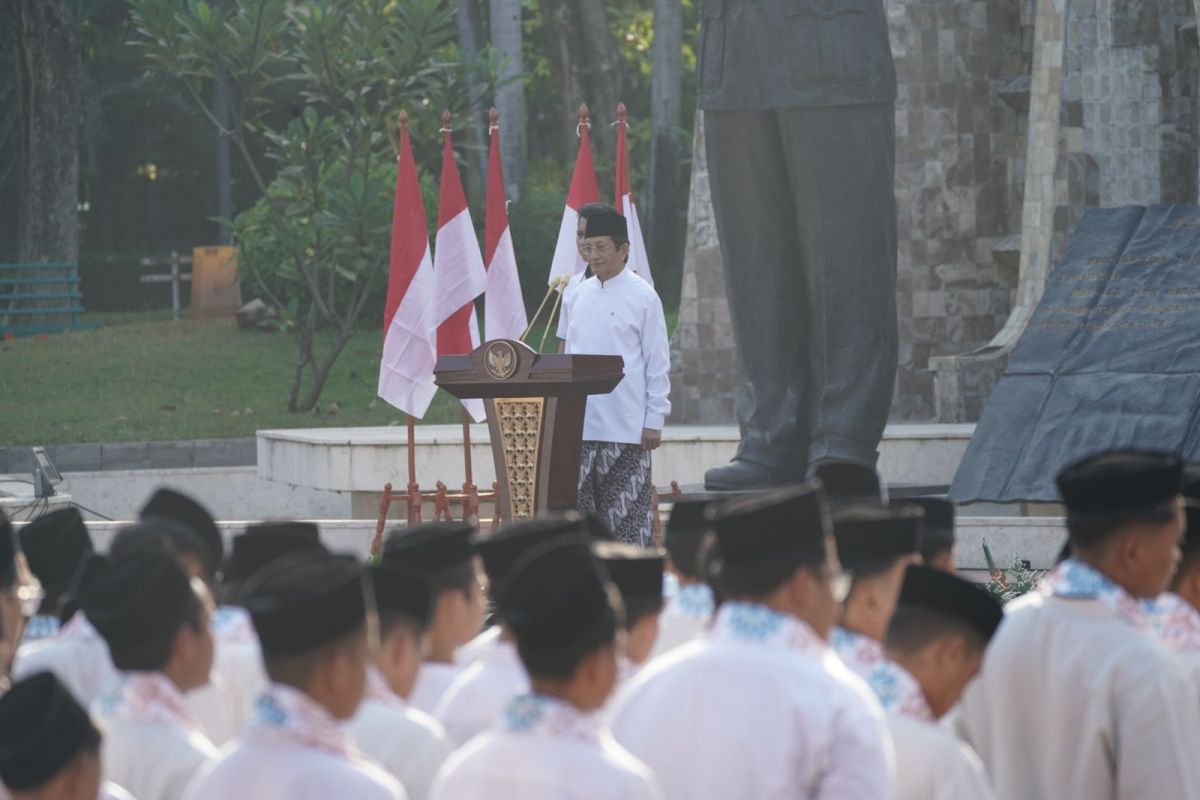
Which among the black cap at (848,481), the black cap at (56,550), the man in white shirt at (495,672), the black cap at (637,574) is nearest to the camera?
the man in white shirt at (495,672)

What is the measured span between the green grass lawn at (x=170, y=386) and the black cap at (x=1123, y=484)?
14645 millimetres

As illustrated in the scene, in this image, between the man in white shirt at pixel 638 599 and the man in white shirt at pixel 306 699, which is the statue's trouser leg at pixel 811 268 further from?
the man in white shirt at pixel 306 699

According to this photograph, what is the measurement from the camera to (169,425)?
18.4 meters

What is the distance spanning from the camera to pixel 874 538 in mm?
3809

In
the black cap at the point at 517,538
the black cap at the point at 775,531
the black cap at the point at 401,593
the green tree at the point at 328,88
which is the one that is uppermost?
the green tree at the point at 328,88

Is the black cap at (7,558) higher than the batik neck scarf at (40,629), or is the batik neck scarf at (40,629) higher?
the black cap at (7,558)

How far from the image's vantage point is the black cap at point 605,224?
28.2ft

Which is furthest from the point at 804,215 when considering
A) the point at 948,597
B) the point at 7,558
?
the point at 948,597

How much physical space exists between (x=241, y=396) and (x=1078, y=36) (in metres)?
9.89

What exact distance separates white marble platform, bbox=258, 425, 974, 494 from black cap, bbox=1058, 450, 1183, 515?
8275mm

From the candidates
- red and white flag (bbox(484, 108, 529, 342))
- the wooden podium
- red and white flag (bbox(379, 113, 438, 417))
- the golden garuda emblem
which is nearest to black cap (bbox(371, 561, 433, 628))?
the wooden podium

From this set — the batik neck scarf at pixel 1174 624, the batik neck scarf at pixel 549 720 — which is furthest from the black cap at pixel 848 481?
the batik neck scarf at pixel 549 720

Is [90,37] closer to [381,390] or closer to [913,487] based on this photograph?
[381,390]

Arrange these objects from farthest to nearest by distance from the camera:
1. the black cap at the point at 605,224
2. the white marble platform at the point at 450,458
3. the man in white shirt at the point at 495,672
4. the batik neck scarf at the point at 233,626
A: the white marble platform at the point at 450,458 → the black cap at the point at 605,224 → the batik neck scarf at the point at 233,626 → the man in white shirt at the point at 495,672
